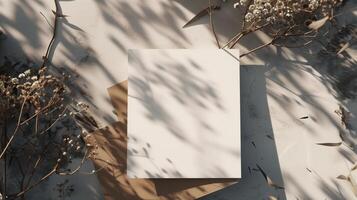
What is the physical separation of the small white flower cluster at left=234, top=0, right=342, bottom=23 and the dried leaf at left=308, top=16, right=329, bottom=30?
0.05 m

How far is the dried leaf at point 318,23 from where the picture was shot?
9.93 feet

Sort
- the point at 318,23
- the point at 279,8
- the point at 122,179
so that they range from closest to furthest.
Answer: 1. the point at 279,8
2. the point at 318,23
3. the point at 122,179

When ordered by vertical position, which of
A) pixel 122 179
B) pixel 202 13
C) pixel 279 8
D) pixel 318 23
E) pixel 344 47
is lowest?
pixel 344 47

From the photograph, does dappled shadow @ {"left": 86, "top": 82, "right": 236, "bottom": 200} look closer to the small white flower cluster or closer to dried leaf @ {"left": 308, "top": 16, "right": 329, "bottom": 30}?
the small white flower cluster

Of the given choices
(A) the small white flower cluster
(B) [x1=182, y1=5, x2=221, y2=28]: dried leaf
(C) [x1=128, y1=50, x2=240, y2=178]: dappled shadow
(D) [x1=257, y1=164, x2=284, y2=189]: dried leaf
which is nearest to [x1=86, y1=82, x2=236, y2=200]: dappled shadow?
(C) [x1=128, y1=50, x2=240, y2=178]: dappled shadow

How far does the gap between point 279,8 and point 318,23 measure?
1.14 ft

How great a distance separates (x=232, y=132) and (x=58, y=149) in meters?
1.24

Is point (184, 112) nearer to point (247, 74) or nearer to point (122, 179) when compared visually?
point (247, 74)

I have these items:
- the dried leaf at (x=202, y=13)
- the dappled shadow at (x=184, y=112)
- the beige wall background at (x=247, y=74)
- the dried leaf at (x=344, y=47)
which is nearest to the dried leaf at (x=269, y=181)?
the beige wall background at (x=247, y=74)

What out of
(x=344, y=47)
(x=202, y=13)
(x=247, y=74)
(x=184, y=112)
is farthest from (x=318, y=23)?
(x=184, y=112)

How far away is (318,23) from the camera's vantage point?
3.04 m

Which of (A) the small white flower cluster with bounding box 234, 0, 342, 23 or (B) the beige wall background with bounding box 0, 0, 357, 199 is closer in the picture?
(A) the small white flower cluster with bounding box 234, 0, 342, 23

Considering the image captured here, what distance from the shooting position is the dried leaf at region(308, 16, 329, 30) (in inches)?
119

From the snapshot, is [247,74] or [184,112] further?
[247,74]
